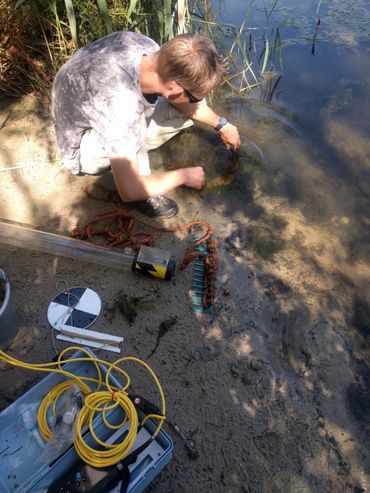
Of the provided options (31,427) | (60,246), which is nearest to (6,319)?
(31,427)

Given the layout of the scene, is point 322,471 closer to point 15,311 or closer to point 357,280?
point 357,280

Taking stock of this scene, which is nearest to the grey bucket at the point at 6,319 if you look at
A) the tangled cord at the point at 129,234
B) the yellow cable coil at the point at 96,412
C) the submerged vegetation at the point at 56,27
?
the yellow cable coil at the point at 96,412

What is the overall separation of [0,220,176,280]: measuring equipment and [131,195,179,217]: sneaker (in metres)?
0.41

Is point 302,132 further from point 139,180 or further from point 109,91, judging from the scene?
point 109,91

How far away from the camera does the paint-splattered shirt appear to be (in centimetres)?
214

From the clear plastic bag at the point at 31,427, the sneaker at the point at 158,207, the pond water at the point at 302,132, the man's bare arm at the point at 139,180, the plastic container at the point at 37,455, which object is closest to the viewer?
the plastic container at the point at 37,455

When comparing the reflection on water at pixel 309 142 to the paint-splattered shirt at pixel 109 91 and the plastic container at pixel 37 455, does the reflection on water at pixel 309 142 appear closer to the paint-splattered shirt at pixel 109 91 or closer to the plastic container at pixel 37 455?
the paint-splattered shirt at pixel 109 91

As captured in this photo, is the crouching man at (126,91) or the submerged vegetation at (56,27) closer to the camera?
the crouching man at (126,91)

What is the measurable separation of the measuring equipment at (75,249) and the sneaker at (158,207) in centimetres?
41

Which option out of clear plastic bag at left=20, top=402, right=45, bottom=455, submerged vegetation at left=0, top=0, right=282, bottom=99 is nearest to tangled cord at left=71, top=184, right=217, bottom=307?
clear plastic bag at left=20, top=402, right=45, bottom=455

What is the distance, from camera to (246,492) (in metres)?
1.75

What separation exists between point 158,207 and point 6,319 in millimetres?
1260

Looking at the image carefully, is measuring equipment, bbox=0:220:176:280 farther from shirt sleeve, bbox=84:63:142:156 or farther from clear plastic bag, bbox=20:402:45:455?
clear plastic bag, bbox=20:402:45:455

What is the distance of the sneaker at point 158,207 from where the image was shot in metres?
2.79
